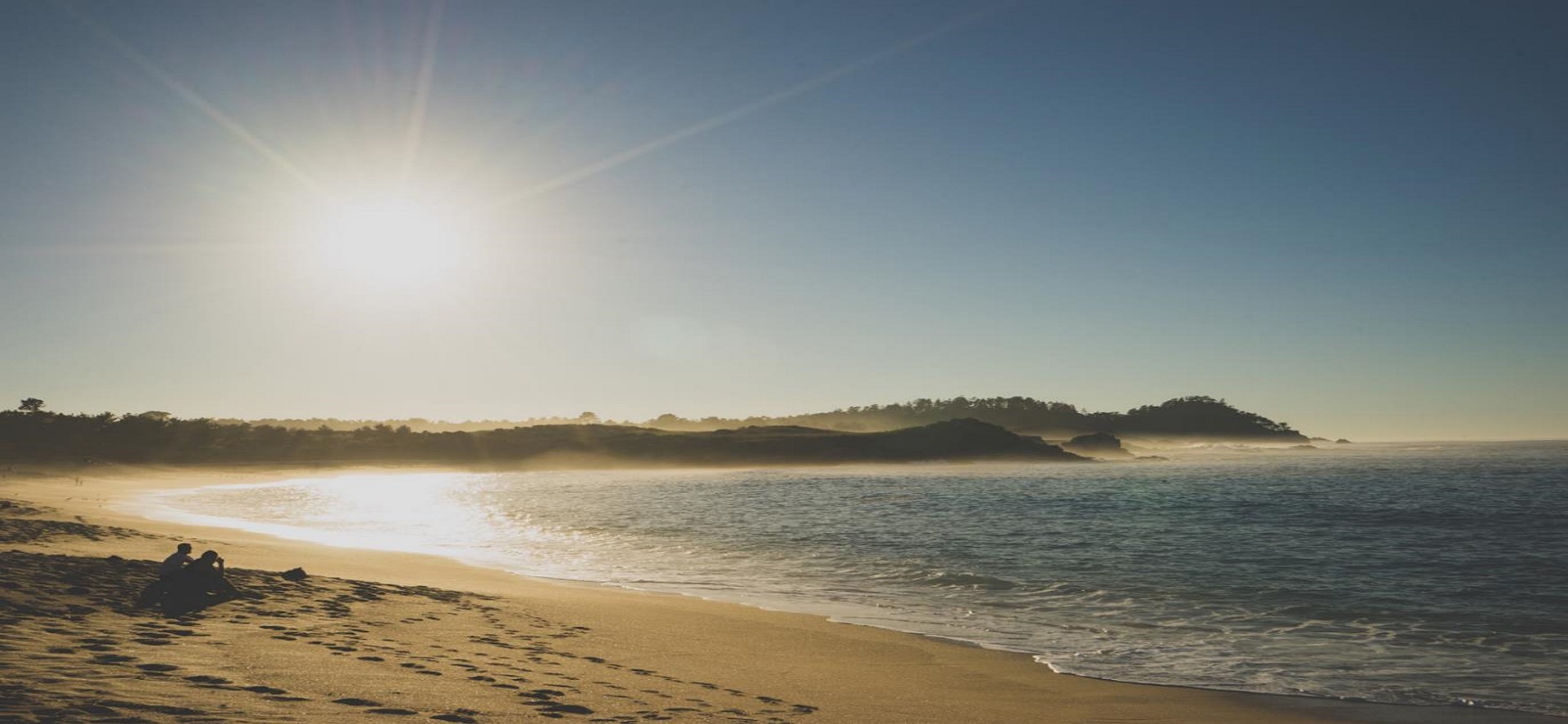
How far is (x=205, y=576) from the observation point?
1248 centimetres

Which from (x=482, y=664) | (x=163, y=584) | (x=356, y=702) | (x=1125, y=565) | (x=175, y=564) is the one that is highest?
(x=175, y=564)

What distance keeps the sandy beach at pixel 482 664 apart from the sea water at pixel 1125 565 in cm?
185

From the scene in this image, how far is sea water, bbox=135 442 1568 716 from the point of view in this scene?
13.7 metres

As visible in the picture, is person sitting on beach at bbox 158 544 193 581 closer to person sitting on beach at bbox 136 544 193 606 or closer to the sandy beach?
person sitting on beach at bbox 136 544 193 606

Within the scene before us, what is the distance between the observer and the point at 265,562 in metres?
19.9

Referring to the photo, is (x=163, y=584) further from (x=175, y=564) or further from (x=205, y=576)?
(x=205, y=576)

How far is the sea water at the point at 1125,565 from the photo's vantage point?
13.7 metres

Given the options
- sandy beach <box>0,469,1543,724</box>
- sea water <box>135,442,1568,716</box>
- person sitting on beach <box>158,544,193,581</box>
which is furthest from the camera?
sea water <box>135,442,1568,716</box>

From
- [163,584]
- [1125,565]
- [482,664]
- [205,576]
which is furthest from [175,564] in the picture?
[1125,565]

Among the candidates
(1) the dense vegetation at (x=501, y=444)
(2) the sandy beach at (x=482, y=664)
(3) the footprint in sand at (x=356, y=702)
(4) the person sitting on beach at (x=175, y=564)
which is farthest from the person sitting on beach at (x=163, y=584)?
(1) the dense vegetation at (x=501, y=444)

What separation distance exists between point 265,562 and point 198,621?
988 cm

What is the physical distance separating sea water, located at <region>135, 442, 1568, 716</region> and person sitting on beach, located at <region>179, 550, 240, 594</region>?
10107mm

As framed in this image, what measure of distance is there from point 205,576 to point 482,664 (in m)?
5.39

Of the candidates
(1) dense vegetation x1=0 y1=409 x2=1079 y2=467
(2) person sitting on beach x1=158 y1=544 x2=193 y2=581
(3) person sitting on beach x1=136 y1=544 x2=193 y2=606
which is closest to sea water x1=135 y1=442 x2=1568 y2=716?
(2) person sitting on beach x1=158 y1=544 x2=193 y2=581
